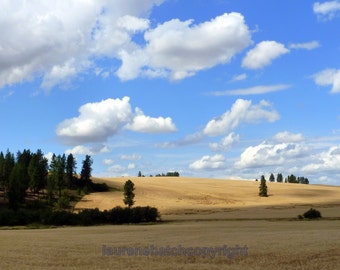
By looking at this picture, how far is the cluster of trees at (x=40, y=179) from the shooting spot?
4117 inches

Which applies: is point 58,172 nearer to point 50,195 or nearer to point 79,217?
point 50,195

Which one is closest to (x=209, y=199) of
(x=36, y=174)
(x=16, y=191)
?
(x=36, y=174)

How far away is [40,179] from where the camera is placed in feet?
407

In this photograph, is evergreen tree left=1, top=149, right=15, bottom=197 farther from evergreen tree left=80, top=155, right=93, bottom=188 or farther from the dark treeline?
evergreen tree left=80, top=155, right=93, bottom=188

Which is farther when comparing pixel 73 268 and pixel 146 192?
pixel 146 192

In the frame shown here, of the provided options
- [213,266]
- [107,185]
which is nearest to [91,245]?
[213,266]

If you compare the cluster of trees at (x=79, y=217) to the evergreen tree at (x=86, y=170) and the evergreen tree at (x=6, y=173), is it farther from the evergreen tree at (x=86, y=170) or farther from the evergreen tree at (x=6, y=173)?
the evergreen tree at (x=86, y=170)

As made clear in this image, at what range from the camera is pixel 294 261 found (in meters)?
24.2

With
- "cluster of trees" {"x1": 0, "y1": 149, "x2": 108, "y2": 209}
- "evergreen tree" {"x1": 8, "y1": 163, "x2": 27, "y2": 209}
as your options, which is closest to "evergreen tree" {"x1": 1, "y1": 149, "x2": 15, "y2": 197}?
"cluster of trees" {"x1": 0, "y1": 149, "x2": 108, "y2": 209}

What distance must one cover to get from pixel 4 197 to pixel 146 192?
39.1 metres

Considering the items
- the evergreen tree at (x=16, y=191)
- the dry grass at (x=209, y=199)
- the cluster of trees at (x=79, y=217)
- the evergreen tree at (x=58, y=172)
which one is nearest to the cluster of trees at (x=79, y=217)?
the cluster of trees at (x=79, y=217)

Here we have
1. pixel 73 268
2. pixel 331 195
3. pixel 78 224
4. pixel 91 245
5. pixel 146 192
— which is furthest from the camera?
pixel 331 195

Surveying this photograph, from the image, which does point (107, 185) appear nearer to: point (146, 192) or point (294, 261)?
point (146, 192)

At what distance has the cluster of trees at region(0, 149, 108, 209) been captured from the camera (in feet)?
343
